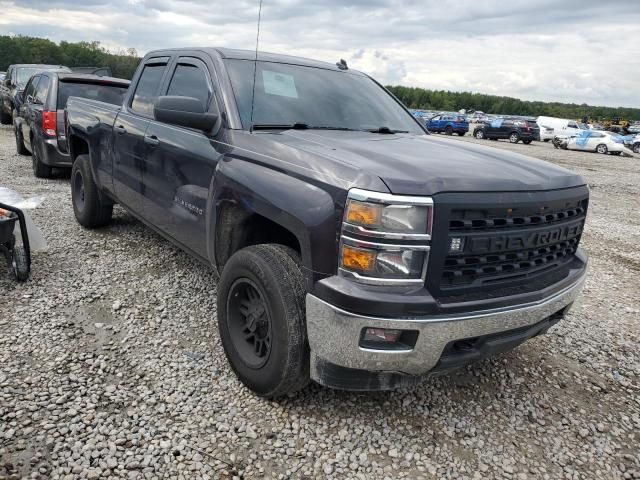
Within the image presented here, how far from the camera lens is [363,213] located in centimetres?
217

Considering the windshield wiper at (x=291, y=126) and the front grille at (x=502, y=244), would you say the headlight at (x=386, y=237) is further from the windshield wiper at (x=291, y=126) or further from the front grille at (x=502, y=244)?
the windshield wiper at (x=291, y=126)

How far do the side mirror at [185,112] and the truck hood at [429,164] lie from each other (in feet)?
1.69

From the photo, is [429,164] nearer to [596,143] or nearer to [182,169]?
[182,169]

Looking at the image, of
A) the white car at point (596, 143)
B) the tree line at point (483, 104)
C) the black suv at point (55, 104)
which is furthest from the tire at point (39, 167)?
the tree line at point (483, 104)

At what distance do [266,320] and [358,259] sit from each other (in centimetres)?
77

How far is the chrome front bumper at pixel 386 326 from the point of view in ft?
7.18

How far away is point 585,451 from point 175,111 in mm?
2971

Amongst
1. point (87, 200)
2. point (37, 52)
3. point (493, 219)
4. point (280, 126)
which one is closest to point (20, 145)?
→ point (87, 200)

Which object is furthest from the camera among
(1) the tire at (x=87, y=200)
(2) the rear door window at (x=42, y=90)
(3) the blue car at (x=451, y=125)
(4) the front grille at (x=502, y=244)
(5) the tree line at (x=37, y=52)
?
(5) the tree line at (x=37, y=52)

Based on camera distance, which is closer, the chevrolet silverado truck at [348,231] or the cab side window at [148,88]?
the chevrolet silverado truck at [348,231]

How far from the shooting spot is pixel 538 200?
2494mm

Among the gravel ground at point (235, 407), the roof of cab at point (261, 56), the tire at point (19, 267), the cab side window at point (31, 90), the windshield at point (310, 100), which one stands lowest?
the gravel ground at point (235, 407)

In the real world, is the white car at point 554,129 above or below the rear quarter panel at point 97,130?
above

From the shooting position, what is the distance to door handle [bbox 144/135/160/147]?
384 centimetres
